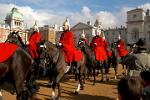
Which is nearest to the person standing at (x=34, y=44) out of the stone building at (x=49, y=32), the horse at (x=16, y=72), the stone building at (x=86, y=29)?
the horse at (x=16, y=72)

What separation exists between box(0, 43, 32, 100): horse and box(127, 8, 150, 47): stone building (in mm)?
70887

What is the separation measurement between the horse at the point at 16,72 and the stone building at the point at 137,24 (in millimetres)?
70887

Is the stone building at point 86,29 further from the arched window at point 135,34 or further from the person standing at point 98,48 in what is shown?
the person standing at point 98,48

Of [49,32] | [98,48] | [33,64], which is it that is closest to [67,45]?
[33,64]

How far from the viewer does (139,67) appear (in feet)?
22.5

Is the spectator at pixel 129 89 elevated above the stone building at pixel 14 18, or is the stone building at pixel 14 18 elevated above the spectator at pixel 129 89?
the stone building at pixel 14 18

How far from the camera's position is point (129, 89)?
4723 millimetres

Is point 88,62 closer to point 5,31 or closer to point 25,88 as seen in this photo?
point 25,88

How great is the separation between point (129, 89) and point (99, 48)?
11152 mm

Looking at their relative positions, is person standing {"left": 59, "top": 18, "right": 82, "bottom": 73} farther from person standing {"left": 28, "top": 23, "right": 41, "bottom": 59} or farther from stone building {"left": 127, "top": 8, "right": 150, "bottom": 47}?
stone building {"left": 127, "top": 8, "right": 150, "bottom": 47}

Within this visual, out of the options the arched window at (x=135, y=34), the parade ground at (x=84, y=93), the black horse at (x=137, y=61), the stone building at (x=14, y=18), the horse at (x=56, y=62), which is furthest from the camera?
the stone building at (x=14, y=18)

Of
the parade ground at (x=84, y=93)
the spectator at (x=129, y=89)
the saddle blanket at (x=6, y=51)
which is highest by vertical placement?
the saddle blanket at (x=6, y=51)

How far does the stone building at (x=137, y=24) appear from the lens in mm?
78438

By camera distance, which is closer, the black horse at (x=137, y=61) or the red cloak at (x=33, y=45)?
the black horse at (x=137, y=61)
